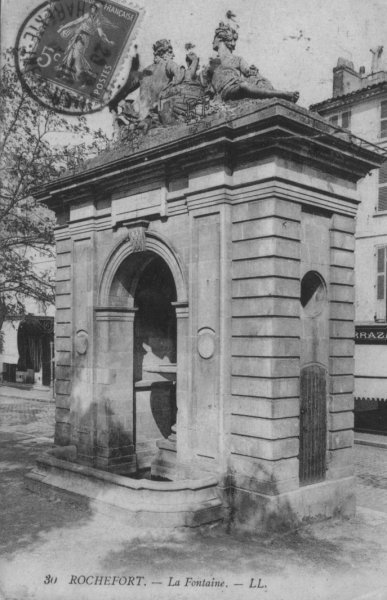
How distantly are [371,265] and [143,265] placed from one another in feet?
32.3

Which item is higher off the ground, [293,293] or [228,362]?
[293,293]

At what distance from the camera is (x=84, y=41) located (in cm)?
879

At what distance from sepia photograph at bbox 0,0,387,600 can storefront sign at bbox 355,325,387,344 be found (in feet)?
18.6

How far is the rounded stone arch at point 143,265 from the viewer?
31.6 feet

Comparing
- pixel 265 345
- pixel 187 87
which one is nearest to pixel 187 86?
pixel 187 87

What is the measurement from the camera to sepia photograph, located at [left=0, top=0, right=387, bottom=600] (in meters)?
7.66

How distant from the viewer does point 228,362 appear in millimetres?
8906

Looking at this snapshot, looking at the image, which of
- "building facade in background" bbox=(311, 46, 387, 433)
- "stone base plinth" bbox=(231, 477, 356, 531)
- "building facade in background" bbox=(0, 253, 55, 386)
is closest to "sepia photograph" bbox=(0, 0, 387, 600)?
"stone base plinth" bbox=(231, 477, 356, 531)

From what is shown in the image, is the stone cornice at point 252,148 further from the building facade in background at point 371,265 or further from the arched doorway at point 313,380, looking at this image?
the building facade in background at point 371,265

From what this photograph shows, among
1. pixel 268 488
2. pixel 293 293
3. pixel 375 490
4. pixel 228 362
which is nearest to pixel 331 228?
pixel 293 293

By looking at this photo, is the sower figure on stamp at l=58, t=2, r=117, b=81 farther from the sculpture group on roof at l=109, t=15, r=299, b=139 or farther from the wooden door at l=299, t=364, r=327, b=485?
the wooden door at l=299, t=364, r=327, b=485

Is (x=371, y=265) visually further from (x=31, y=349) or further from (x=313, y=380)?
(x=31, y=349)

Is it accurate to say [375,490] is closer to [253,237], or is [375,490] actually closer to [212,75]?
[253,237]

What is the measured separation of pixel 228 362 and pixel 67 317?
439cm
